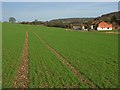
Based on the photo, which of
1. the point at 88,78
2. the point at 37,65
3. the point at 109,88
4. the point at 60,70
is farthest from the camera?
the point at 37,65

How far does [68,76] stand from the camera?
14.1 meters

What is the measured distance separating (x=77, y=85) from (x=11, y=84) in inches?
132

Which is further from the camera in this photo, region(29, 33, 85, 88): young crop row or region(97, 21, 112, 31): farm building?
region(97, 21, 112, 31): farm building

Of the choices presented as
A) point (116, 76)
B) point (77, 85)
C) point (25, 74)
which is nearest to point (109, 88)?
point (77, 85)

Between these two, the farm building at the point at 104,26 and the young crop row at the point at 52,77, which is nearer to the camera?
the young crop row at the point at 52,77

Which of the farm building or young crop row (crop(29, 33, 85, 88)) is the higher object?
the farm building

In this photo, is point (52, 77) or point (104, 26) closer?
point (52, 77)

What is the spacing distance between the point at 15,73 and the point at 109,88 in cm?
614

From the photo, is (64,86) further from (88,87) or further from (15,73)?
(15,73)

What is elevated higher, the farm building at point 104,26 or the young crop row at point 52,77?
the farm building at point 104,26

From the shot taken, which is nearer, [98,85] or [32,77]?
[98,85]

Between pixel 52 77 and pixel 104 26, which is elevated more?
pixel 104 26

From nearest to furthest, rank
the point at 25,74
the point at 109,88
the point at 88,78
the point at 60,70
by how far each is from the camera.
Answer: the point at 109,88
the point at 88,78
the point at 25,74
the point at 60,70

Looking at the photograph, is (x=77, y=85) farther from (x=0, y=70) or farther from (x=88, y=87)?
(x=0, y=70)
